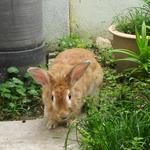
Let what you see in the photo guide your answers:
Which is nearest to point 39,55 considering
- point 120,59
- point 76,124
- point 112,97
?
point 120,59

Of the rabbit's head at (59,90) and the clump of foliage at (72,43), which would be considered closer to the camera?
the rabbit's head at (59,90)

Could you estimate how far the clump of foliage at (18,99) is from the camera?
565 centimetres

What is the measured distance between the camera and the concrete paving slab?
15.6 feet

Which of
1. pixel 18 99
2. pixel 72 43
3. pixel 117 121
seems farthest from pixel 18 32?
pixel 117 121

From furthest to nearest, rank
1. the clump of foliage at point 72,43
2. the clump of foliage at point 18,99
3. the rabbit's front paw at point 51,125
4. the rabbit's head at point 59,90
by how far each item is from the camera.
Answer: the clump of foliage at point 72,43, the clump of foliage at point 18,99, the rabbit's front paw at point 51,125, the rabbit's head at point 59,90

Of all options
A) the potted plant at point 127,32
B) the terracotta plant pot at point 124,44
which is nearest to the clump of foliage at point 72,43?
the potted plant at point 127,32

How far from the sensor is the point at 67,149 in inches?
180

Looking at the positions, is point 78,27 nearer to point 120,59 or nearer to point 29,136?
point 120,59

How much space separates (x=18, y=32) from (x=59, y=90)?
1.60m

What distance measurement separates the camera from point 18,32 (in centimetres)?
620

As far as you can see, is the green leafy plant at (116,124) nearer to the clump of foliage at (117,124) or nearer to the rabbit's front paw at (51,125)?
the clump of foliage at (117,124)

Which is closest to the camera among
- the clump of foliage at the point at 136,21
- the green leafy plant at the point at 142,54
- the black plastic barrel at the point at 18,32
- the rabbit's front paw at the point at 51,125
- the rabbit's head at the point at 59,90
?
the rabbit's head at the point at 59,90

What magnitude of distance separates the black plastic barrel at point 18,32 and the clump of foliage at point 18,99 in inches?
5.3

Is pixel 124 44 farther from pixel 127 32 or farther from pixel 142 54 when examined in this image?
pixel 142 54
